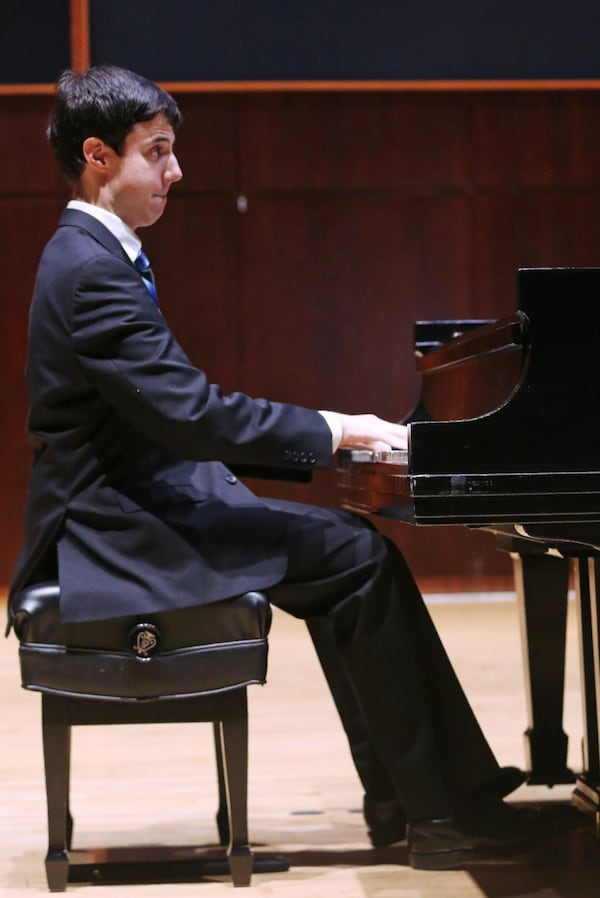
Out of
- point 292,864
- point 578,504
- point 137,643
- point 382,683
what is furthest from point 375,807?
point 578,504

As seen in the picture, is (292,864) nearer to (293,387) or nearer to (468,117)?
(293,387)

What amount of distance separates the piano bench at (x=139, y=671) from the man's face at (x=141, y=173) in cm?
67

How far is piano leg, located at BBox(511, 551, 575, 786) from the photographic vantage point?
97.9 inches

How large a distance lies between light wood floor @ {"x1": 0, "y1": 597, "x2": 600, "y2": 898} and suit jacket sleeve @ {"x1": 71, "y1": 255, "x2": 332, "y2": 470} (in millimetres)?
714

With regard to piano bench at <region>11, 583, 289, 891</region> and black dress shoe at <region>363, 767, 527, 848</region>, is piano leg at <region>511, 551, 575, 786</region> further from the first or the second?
piano bench at <region>11, 583, 289, 891</region>

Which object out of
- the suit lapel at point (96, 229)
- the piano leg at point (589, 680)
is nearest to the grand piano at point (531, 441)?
the piano leg at point (589, 680)

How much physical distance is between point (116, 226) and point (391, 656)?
2.87 ft

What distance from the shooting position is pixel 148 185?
217 centimetres

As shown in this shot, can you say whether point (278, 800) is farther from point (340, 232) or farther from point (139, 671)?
point (340, 232)

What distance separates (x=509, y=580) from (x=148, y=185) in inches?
167

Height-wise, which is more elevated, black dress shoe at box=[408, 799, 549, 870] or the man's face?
the man's face

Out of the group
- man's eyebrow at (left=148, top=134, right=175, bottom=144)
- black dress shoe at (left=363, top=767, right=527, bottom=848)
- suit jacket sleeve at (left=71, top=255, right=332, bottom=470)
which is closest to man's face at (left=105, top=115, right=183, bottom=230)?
man's eyebrow at (left=148, top=134, right=175, bottom=144)

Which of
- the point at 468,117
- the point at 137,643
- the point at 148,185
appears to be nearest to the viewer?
the point at 137,643

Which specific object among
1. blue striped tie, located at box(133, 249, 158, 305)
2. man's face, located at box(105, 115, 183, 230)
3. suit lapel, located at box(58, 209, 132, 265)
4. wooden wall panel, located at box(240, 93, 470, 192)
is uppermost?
wooden wall panel, located at box(240, 93, 470, 192)
